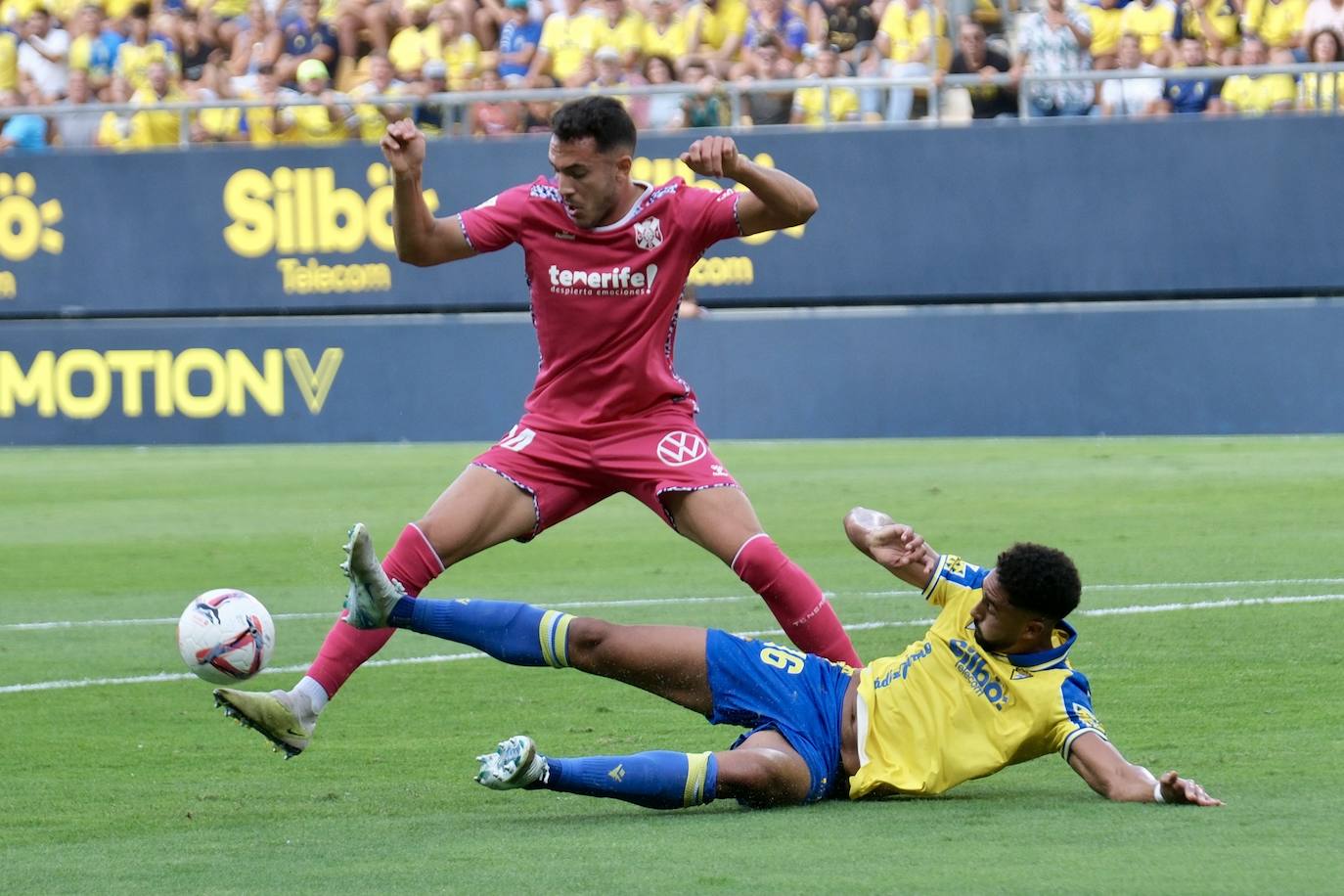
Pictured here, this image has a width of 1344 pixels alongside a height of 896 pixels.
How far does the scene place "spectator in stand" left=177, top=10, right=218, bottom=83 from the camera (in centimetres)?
2233

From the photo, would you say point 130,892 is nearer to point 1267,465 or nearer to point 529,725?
point 529,725

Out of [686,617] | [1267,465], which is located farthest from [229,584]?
[1267,465]

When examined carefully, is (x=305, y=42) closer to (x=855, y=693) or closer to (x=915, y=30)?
(x=915, y=30)

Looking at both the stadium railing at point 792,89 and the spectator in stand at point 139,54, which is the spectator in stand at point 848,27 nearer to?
the stadium railing at point 792,89

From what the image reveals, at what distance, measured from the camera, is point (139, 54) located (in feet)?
72.3

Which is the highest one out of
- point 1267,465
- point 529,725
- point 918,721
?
point 918,721

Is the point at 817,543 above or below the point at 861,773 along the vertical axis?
below

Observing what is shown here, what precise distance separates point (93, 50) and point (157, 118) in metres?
1.39

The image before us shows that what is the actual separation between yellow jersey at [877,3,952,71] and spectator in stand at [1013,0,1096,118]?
74 cm

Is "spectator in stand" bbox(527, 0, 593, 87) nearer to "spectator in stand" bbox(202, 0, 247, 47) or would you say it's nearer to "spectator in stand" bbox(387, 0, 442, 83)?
"spectator in stand" bbox(387, 0, 442, 83)

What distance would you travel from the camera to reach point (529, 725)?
22.8ft

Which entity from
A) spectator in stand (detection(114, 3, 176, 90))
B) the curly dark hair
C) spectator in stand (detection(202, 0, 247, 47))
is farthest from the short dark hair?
spectator in stand (detection(202, 0, 247, 47))

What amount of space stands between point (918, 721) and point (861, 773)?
0.22 metres

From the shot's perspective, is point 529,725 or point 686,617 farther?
point 686,617
